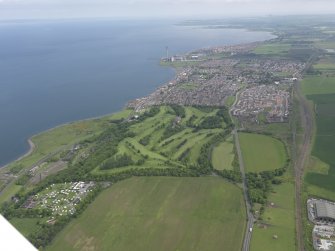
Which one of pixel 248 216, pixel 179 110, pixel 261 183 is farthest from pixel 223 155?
pixel 179 110

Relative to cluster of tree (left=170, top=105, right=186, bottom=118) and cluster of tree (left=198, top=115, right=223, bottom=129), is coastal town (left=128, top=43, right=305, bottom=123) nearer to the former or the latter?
cluster of tree (left=170, top=105, right=186, bottom=118)

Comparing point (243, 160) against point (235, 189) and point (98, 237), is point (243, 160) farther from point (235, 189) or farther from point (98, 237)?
point (98, 237)

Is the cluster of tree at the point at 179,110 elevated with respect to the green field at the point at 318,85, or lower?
lower

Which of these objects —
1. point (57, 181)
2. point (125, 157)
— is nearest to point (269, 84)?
point (125, 157)

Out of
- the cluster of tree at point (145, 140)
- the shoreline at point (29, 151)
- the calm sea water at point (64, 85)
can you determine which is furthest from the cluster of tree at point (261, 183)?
the calm sea water at point (64, 85)

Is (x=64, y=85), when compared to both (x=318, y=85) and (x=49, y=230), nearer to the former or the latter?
(x=318, y=85)

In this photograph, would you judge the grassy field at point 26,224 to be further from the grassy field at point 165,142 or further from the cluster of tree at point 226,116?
the cluster of tree at point 226,116
